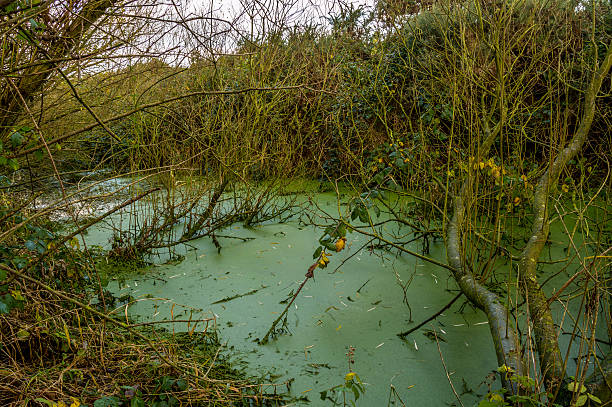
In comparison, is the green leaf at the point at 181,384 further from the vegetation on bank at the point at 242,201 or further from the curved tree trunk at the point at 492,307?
the curved tree trunk at the point at 492,307

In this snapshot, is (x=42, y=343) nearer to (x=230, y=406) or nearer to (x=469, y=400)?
(x=230, y=406)

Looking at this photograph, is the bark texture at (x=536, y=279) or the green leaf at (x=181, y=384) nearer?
the bark texture at (x=536, y=279)

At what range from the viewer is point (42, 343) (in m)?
2.33

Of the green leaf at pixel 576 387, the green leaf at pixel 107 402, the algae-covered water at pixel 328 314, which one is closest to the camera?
the green leaf at pixel 576 387

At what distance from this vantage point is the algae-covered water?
2342 millimetres

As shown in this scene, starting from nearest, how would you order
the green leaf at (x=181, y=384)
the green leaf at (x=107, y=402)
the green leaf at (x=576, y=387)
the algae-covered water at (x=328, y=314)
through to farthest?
1. the green leaf at (x=576, y=387)
2. the green leaf at (x=107, y=402)
3. the green leaf at (x=181, y=384)
4. the algae-covered water at (x=328, y=314)

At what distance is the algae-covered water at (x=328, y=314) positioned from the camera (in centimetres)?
234

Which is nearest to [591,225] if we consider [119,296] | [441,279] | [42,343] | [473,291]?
[441,279]

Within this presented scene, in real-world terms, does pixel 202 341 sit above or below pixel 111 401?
below

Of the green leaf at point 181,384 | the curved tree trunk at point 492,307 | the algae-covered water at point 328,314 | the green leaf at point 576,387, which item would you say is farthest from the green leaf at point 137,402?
the green leaf at point 576,387

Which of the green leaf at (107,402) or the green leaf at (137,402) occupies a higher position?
the green leaf at (107,402)

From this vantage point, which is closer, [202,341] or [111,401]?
[111,401]

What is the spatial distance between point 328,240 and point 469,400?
1.10 metres

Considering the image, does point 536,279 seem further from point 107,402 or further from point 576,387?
point 107,402
